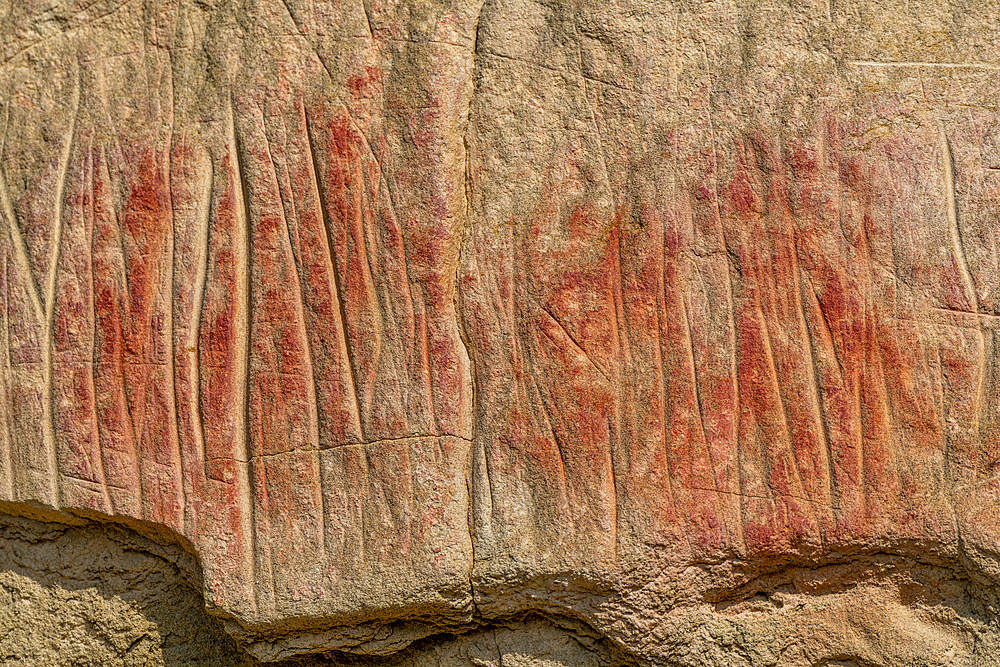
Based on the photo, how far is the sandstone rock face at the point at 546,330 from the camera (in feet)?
8.16

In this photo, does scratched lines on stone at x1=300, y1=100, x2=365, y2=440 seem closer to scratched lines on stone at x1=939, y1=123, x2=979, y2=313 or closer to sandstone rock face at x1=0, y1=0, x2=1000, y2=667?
sandstone rock face at x1=0, y1=0, x2=1000, y2=667

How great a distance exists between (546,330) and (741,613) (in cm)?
94

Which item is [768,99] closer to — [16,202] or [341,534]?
[341,534]

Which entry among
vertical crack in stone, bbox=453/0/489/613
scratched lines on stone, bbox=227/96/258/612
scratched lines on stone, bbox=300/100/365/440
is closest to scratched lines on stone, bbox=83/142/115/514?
scratched lines on stone, bbox=227/96/258/612

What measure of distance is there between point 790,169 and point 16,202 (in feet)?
7.03

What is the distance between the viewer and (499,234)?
8.41 feet

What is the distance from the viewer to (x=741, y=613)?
2582 mm

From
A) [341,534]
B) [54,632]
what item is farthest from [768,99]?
[54,632]

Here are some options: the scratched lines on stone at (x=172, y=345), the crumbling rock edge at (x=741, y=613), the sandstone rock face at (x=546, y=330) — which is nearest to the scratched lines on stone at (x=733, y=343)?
the sandstone rock face at (x=546, y=330)

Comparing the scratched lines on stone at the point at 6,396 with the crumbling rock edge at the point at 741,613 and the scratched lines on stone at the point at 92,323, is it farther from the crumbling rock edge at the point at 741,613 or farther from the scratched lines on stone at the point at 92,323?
the crumbling rock edge at the point at 741,613

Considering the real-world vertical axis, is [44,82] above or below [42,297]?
above

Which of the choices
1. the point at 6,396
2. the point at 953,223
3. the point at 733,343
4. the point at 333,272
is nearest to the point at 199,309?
the point at 333,272

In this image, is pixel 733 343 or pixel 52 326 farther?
pixel 52 326

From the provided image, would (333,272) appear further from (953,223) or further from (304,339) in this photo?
(953,223)
